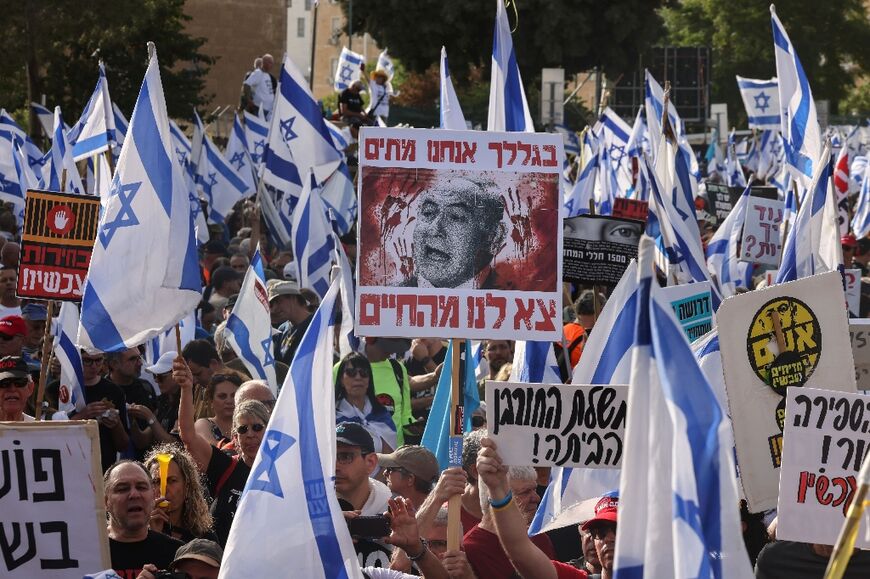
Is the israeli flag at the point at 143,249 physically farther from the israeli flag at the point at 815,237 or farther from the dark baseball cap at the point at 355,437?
the israeli flag at the point at 815,237

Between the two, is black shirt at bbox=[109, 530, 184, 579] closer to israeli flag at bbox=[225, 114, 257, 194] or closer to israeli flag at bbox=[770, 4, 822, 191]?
israeli flag at bbox=[770, 4, 822, 191]

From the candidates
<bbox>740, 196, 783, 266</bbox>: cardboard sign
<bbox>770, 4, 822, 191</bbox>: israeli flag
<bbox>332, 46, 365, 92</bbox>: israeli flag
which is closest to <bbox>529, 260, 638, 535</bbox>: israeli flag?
<bbox>770, 4, 822, 191</bbox>: israeli flag

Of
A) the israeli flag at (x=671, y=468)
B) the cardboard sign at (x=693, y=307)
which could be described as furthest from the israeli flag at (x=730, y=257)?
the israeli flag at (x=671, y=468)

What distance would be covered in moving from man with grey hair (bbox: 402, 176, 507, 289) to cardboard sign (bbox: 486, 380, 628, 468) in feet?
2.47

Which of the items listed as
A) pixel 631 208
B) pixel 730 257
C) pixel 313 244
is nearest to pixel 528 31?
pixel 631 208

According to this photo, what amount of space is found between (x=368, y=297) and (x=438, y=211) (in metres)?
0.44

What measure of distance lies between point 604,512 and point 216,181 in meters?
14.3

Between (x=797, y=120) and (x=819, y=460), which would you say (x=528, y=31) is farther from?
(x=819, y=460)

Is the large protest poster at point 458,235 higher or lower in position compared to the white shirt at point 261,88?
lower

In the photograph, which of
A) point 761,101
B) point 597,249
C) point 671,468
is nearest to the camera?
point 671,468

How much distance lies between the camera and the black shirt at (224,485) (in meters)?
7.43

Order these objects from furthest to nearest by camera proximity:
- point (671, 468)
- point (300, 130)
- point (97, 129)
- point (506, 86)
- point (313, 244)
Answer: point (300, 130) < point (313, 244) < point (97, 129) < point (506, 86) < point (671, 468)

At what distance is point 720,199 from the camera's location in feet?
63.3

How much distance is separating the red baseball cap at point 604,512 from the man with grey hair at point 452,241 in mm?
1038
